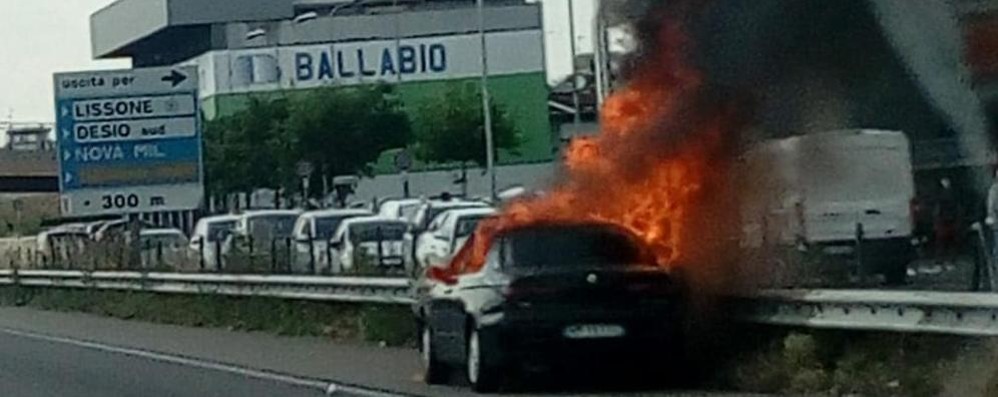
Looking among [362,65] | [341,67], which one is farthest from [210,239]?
[362,65]

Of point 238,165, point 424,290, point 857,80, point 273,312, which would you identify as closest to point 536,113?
point 238,165

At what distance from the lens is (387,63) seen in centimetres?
9331

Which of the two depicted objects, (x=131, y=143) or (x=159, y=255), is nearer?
(x=131, y=143)

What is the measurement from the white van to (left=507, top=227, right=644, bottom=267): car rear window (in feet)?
7.69

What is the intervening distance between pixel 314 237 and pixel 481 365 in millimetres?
23242

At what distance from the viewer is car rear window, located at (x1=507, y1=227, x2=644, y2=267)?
20.9 metres

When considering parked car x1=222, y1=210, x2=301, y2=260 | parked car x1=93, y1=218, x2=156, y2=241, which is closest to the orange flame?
parked car x1=222, y1=210, x2=301, y2=260

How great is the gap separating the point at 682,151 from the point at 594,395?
4.81 m

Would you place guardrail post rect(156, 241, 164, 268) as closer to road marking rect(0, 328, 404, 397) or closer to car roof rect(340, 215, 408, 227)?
car roof rect(340, 215, 408, 227)

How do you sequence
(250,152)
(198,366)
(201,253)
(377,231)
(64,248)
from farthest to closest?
(250,152) < (64,248) < (201,253) < (377,231) < (198,366)

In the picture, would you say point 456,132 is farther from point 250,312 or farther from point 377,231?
point 250,312

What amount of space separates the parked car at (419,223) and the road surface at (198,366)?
2.31 meters

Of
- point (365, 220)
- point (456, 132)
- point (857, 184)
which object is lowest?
point (365, 220)

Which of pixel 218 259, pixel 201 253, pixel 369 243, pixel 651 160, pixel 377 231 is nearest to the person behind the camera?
pixel 651 160
